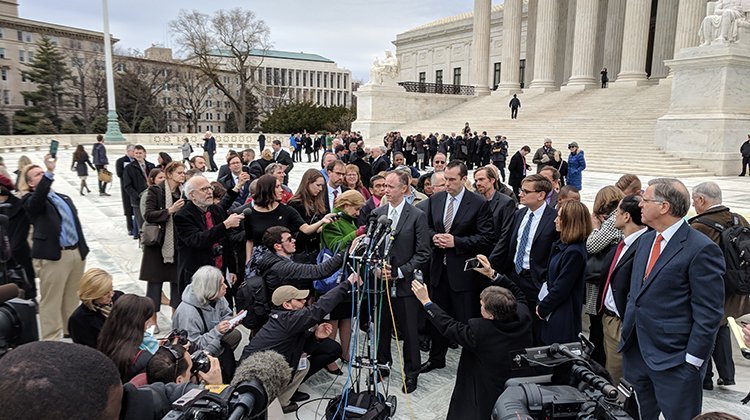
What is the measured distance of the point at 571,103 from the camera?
28.2 m

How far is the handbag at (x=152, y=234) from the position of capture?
5367 mm

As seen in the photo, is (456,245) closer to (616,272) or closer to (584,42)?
(616,272)

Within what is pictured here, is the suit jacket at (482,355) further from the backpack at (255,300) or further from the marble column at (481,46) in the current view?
the marble column at (481,46)

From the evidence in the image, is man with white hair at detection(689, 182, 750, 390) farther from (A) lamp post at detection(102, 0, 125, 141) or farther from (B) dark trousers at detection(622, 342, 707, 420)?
(A) lamp post at detection(102, 0, 125, 141)

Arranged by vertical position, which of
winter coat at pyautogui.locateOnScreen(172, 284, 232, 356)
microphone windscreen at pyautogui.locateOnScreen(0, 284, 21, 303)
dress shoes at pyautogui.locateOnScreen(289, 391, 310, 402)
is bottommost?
dress shoes at pyautogui.locateOnScreen(289, 391, 310, 402)

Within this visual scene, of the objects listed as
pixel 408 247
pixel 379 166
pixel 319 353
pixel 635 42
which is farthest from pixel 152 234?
pixel 635 42

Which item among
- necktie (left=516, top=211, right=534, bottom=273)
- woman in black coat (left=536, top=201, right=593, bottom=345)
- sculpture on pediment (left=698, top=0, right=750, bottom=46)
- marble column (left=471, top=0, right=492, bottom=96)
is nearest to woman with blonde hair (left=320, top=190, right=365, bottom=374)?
necktie (left=516, top=211, right=534, bottom=273)

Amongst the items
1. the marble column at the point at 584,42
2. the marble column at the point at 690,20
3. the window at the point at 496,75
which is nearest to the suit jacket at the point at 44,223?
the marble column at the point at 690,20

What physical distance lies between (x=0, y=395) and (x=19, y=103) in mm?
76989

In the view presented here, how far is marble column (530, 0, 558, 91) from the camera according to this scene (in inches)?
1277

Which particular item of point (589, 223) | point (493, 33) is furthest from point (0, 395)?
point (493, 33)

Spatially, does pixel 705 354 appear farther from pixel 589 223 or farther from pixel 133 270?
pixel 133 270

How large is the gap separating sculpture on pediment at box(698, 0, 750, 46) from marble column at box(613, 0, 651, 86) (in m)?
9.56

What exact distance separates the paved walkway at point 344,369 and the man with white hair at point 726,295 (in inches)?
5.7
